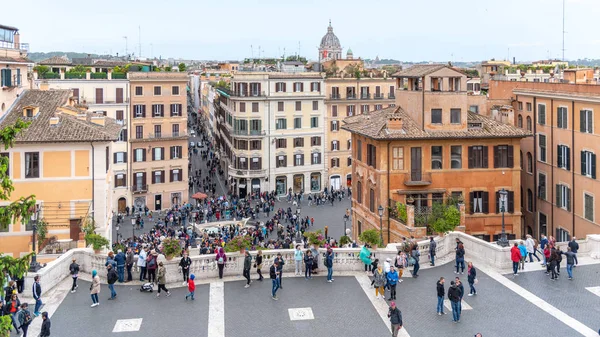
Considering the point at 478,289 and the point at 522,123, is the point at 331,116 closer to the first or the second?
the point at 522,123

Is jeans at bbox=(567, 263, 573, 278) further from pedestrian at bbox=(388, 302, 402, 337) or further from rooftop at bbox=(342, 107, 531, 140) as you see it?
rooftop at bbox=(342, 107, 531, 140)

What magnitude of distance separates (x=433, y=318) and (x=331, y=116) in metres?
60.1

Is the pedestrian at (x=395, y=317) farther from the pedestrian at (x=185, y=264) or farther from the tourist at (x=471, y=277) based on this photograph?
the pedestrian at (x=185, y=264)

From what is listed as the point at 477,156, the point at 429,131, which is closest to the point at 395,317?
the point at 429,131

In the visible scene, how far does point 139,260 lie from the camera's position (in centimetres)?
2588

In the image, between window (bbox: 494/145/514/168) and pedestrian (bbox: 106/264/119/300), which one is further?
window (bbox: 494/145/514/168)

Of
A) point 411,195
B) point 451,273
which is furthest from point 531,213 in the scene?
point 451,273

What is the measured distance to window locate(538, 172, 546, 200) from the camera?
146 ft

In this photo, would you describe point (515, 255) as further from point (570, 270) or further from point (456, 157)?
point (456, 157)

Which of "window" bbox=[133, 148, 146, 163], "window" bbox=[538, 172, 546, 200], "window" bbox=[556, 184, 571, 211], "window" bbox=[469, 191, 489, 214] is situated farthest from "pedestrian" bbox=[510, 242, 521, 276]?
"window" bbox=[133, 148, 146, 163]

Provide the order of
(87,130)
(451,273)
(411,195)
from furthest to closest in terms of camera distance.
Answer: (411,195) < (87,130) < (451,273)

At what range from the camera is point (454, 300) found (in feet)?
70.3

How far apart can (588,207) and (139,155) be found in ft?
148

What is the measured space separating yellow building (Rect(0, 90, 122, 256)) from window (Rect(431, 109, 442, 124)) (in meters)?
18.7
